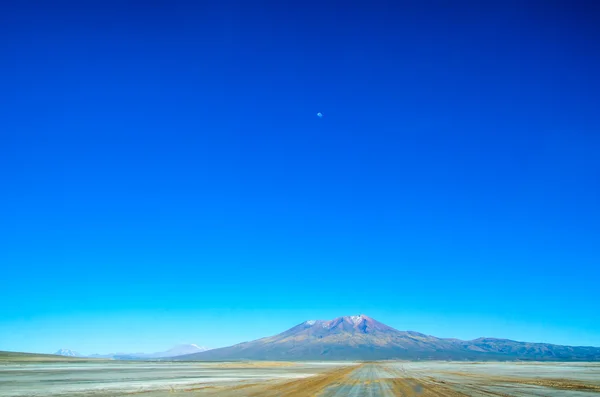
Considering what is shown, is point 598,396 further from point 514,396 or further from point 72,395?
point 72,395

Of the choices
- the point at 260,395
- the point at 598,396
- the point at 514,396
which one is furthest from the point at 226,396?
the point at 598,396

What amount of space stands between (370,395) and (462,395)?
5811 mm

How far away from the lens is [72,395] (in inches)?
952

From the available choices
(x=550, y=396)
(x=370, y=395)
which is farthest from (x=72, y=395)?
(x=550, y=396)

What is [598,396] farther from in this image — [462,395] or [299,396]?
[299,396]

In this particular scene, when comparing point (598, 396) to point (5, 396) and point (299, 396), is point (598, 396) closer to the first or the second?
point (299, 396)

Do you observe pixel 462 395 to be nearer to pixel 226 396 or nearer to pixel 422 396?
pixel 422 396

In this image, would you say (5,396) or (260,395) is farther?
(260,395)

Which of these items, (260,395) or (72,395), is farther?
(260,395)

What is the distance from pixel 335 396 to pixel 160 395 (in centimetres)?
1117

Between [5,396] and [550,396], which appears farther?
[550,396]

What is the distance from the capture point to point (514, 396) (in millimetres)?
24828

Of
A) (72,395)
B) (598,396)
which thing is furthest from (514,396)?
(72,395)

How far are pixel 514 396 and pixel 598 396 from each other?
531cm
